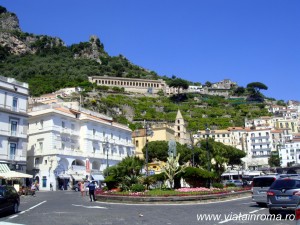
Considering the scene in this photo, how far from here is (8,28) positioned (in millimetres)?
187500

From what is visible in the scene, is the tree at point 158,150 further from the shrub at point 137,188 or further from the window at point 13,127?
the shrub at point 137,188

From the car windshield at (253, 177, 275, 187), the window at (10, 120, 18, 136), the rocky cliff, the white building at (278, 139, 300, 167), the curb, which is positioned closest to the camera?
the car windshield at (253, 177, 275, 187)

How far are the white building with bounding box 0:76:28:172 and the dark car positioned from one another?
2492 cm

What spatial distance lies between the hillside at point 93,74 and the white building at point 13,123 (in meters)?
56.4

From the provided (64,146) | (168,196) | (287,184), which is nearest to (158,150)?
(64,146)

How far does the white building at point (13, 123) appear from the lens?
4156 cm

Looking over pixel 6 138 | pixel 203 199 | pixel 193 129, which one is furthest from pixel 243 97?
pixel 203 199

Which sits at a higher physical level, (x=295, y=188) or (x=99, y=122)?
(x=99, y=122)

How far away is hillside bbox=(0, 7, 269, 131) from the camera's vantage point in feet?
381

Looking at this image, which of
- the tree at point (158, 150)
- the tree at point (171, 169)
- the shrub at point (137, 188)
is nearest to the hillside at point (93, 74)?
the tree at point (158, 150)

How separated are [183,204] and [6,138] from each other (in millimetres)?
27902

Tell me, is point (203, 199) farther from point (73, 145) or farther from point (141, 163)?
point (73, 145)

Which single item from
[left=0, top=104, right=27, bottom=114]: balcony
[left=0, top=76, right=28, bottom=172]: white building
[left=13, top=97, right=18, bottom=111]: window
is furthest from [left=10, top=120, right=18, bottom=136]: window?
[left=13, top=97, right=18, bottom=111]: window

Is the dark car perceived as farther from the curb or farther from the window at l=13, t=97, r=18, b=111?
the window at l=13, t=97, r=18, b=111
